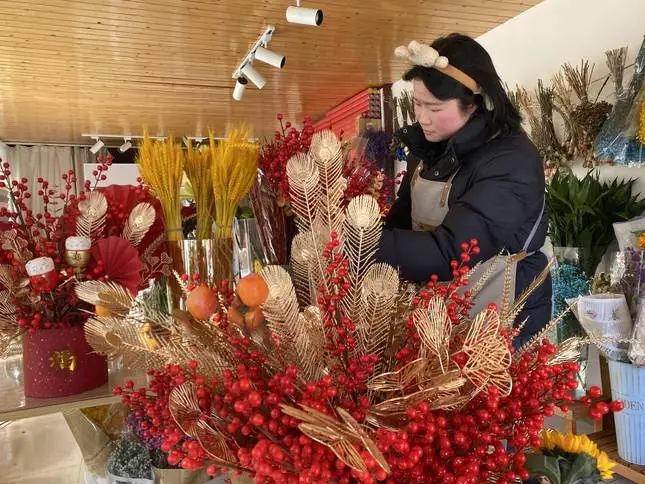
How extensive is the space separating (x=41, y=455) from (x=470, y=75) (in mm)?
1530

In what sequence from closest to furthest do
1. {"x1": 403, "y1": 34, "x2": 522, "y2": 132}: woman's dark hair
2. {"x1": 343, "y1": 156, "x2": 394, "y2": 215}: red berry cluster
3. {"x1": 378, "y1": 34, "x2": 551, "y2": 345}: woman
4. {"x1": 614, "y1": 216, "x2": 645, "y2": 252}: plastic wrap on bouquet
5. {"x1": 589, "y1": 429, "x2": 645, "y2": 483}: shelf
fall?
{"x1": 343, "y1": 156, "x2": 394, "y2": 215}: red berry cluster, {"x1": 378, "y1": 34, "x2": 551, "y2": 345}: woman, {"x1": 403, "y1": 34, "x2": 522, "y2": 132}: woman's dark hair, {"x1": 589, "y1": 429, "x2": 645, "y2": 483}: shelf, {"x1": 614, "y1": 216, "x2": 645, "y2": 252}: plastic wrap on bouquet

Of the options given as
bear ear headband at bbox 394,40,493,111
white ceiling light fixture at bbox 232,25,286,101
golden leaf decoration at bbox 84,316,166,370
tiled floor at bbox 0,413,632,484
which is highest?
white ceiling light fixture at bbox 232,25,286,101

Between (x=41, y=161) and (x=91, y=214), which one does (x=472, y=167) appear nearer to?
(x=91, y=214)

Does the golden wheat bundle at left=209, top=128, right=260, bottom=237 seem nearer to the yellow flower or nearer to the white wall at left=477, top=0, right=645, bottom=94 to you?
the yellow flower

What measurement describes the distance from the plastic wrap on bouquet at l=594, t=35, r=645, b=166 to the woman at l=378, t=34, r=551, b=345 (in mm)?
1122

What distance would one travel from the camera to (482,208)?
107 cm

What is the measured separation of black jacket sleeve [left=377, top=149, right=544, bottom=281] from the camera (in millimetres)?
920

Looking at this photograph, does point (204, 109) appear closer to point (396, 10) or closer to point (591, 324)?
point (396, 10)

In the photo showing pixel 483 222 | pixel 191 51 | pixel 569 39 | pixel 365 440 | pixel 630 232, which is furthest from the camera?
pixel 191 51

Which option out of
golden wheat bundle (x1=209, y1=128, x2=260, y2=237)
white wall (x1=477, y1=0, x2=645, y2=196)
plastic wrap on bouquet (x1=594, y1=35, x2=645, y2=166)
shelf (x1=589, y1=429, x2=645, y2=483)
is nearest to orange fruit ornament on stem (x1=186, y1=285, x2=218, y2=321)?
golden wheat bundle (x1=209, y1=128, x2=260, y2=237)

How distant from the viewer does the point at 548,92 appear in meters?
2.81

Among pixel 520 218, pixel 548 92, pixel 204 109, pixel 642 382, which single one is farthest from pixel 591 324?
pixel 204 109

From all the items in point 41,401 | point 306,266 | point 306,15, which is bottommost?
point 41,401

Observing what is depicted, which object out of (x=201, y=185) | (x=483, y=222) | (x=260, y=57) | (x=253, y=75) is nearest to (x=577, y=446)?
(x=483, y=222)
